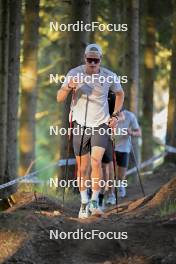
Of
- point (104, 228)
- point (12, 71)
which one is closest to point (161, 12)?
point (12, 71)

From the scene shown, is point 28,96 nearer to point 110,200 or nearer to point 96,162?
point 110,200

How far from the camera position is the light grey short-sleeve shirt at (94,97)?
8.95 metres

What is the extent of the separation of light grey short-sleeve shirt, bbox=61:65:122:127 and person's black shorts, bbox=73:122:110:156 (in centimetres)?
7

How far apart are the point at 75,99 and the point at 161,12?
12246 millimetres

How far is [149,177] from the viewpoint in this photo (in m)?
16.8

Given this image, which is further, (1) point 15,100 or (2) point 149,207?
(1) point 15,100

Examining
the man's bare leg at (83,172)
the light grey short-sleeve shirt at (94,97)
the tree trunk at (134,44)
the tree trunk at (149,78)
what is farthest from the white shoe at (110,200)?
the tree trunk at (149,78)

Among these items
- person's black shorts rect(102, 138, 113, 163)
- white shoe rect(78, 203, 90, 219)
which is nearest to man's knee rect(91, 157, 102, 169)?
white shoe rect(78, 203, 90, 219)

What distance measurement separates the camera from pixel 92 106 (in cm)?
895

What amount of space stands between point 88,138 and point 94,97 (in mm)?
538

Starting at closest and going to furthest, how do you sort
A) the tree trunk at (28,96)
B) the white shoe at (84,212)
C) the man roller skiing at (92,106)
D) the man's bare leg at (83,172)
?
the man roller skiing at (92,106)
the white shoe at (84,212)
the man's bare leg at (83,172)
the tree trunk at (28,96)

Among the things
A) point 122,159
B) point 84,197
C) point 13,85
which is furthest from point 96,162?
point 13,85

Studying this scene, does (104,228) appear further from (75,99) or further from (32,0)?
(32,0)

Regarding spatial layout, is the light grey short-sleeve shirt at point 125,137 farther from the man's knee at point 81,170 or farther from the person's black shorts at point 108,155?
the man's knee at point 81,170
